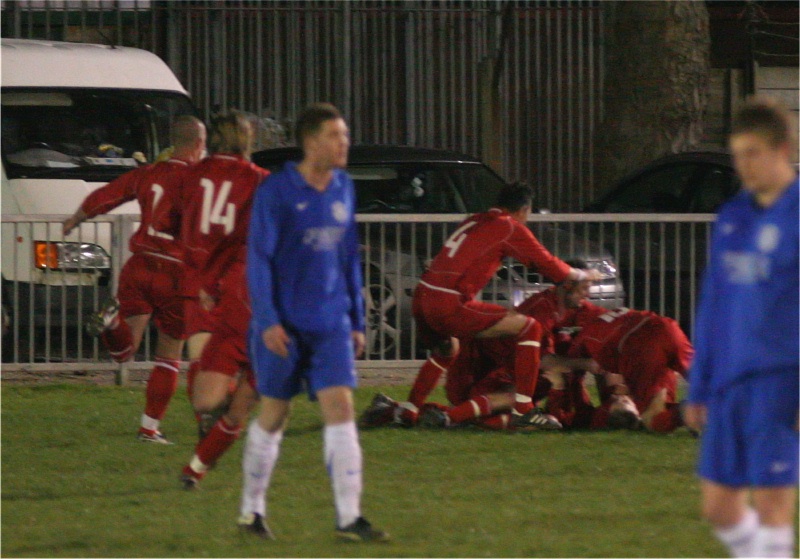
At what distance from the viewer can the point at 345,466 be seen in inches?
214

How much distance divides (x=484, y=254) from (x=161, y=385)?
1.95 metres

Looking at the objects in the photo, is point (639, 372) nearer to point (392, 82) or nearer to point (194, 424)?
point (194, 424)

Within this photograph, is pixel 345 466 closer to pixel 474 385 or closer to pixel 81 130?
pixel 474 385

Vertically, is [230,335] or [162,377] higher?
[230,335]

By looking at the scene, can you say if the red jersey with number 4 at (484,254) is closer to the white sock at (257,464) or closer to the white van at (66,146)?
the white sock at (257,464)

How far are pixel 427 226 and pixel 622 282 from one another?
1461mm

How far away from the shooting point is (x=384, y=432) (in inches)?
331

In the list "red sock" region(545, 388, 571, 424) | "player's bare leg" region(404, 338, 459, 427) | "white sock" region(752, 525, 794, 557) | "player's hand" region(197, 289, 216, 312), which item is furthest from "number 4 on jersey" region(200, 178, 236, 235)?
"white sock" region(752, 525, 794, 557)

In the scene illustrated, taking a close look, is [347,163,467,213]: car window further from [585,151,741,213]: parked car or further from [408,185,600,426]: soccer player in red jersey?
[408,185,600,426]: soccer player in red jersey

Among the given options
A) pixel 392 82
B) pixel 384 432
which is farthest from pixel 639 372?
pixel 392 82

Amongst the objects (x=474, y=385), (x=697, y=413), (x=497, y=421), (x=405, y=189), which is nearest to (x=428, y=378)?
(x=474, y=385)

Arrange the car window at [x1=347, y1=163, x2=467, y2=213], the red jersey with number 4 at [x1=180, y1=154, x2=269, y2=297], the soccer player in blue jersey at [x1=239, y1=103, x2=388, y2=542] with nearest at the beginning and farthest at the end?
1. the soccer player in blue jersey at [x1=239, y1=103, x2=388, y2=542]
2. the red jersey with number 4 at [x1=180, y1=154, x2=269, y2=297]
3. the car window at [x1=347, y1=163, x2=467, y2=213]

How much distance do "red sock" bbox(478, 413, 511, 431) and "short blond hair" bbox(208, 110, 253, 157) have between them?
2.48 metres

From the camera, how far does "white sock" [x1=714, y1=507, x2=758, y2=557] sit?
4.22 meters
